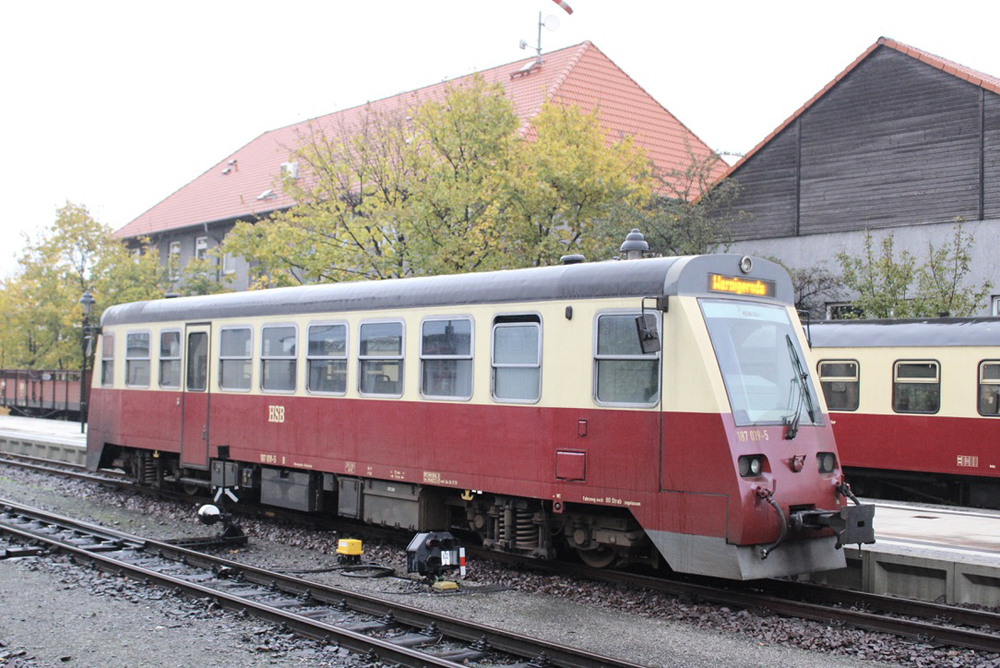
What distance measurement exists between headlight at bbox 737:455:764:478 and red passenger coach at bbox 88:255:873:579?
31mm

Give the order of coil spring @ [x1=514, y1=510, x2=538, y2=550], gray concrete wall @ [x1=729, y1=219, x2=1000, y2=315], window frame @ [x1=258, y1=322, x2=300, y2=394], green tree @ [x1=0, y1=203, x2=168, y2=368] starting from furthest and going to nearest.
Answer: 1. green tree @ [x1=0, y1=203, x2=168, y2=368]
2. gray concrete wall @ [x1=729, y1=219, x2=1000, y2=315]
3. window frame @ [x1=258, y1=322, x2=300, y2=394]
4. coil spring @ [x1=514, y1=510, x2=538, y2=550]

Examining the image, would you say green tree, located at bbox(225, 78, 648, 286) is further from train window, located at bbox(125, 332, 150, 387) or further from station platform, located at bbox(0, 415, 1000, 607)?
station platform, located at bbox(0, 415, 1000, 607)

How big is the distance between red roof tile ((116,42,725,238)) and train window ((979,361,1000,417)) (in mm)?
14619

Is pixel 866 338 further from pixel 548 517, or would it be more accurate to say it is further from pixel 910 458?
pixel 548 517

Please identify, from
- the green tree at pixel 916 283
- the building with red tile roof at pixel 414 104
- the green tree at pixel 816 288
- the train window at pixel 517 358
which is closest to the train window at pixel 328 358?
the train window at pixel 517 358

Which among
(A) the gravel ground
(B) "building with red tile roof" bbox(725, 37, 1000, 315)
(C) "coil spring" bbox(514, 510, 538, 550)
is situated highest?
(B) "building with red tile roof" bbox(725, 37, 1000, 315)

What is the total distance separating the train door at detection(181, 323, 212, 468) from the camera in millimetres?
14914

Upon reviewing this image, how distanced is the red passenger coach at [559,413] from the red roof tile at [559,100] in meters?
17.0

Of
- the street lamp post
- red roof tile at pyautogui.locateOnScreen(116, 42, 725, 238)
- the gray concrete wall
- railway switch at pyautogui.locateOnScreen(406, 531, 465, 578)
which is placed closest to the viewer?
railway switch at pyautogui.locateOnScreen(406, 531, 465, 578)

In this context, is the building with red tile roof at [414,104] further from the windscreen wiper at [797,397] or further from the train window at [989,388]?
the windscreen wiper at [797,397]

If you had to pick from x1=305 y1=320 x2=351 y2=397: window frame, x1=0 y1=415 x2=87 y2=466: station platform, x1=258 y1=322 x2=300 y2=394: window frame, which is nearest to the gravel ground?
x1=305 y1=320 x2=351 y2=397: window frame

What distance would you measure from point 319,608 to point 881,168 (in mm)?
18935

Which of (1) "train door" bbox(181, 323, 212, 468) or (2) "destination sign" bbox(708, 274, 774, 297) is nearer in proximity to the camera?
(2) "destination sign" bbox(708, 274, 774, 297)

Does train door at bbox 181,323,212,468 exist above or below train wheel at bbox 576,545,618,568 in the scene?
above
